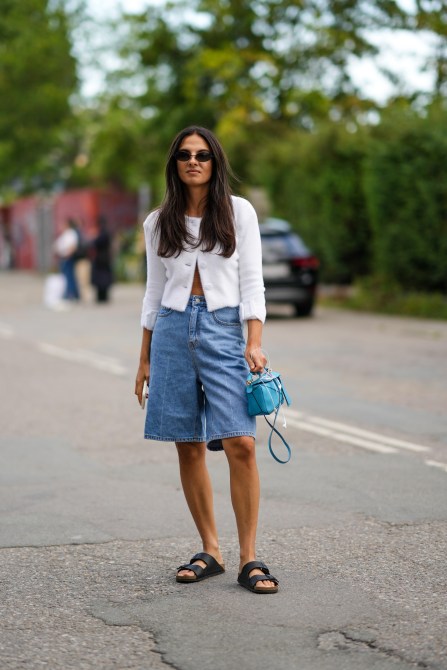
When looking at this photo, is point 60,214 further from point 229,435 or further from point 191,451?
point 229,435

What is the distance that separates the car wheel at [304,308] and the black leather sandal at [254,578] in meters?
17.2

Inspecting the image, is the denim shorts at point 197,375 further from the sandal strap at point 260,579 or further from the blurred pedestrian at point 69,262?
the blurred pedestrian at point 69,262

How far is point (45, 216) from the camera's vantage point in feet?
171

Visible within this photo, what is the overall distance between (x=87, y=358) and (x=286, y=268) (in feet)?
23.8

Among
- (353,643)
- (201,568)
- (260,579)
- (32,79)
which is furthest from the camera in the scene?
(32,79)

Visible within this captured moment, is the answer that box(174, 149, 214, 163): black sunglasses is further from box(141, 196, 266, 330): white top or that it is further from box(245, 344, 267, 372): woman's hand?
box(245, 344, 267, 372): woman's hand

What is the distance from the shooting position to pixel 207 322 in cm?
514

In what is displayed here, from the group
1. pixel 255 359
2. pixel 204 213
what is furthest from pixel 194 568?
pixel 204 213

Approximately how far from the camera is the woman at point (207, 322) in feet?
16.8

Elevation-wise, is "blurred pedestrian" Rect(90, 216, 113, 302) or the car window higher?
the car window

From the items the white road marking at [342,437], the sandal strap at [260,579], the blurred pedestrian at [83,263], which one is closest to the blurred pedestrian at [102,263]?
the blurred pedestrian at [83,263]

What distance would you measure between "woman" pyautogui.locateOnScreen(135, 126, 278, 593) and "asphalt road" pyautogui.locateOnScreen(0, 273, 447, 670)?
15.8 inches

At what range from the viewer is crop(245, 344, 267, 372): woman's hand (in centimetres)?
512

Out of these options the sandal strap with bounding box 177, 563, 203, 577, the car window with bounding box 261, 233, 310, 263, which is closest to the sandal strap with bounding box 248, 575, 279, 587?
the sandal strap with bounding box 177, 563, 203, 577
